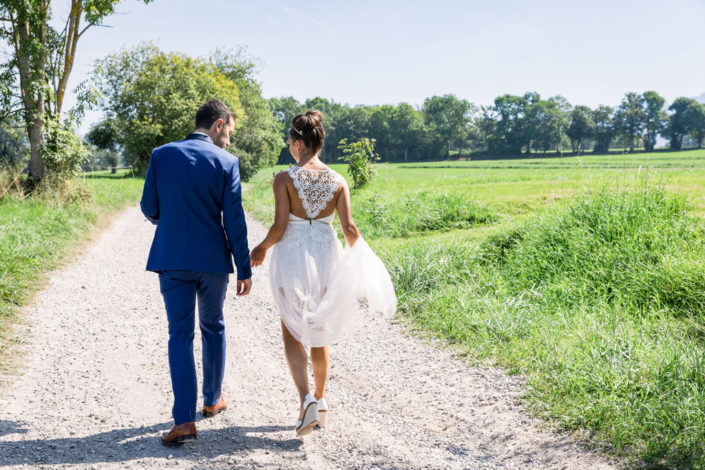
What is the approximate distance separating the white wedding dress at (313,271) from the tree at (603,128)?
87041mm

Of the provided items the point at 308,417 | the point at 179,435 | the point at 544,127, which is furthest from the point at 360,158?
the point at 544,127

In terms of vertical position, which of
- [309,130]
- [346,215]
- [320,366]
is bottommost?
[320,366]

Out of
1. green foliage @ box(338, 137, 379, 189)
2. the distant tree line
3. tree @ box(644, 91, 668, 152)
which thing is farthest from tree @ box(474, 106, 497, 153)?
green foliage @ box(338, 137, 379, 189)

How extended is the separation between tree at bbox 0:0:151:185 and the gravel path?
29.3 feet

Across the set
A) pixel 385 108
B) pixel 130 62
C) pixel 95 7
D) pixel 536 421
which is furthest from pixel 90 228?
pixel 385 108

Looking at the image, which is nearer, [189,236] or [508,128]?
[189,236]

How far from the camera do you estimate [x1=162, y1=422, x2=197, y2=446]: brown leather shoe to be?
3.30m

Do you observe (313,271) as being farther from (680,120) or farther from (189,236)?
(680,120)

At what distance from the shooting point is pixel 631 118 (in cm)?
8200

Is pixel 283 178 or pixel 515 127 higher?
pixel 515 127

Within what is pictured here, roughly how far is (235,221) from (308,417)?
4.73ft

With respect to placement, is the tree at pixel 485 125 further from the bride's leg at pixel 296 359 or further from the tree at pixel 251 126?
the bride's leg at pixel 296 359

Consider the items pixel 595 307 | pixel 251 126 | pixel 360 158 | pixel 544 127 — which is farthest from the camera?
pixel 544 127

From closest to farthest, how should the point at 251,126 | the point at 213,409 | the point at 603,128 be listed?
the point at 213,409 → the point at 251,126 → the point at 603,128
